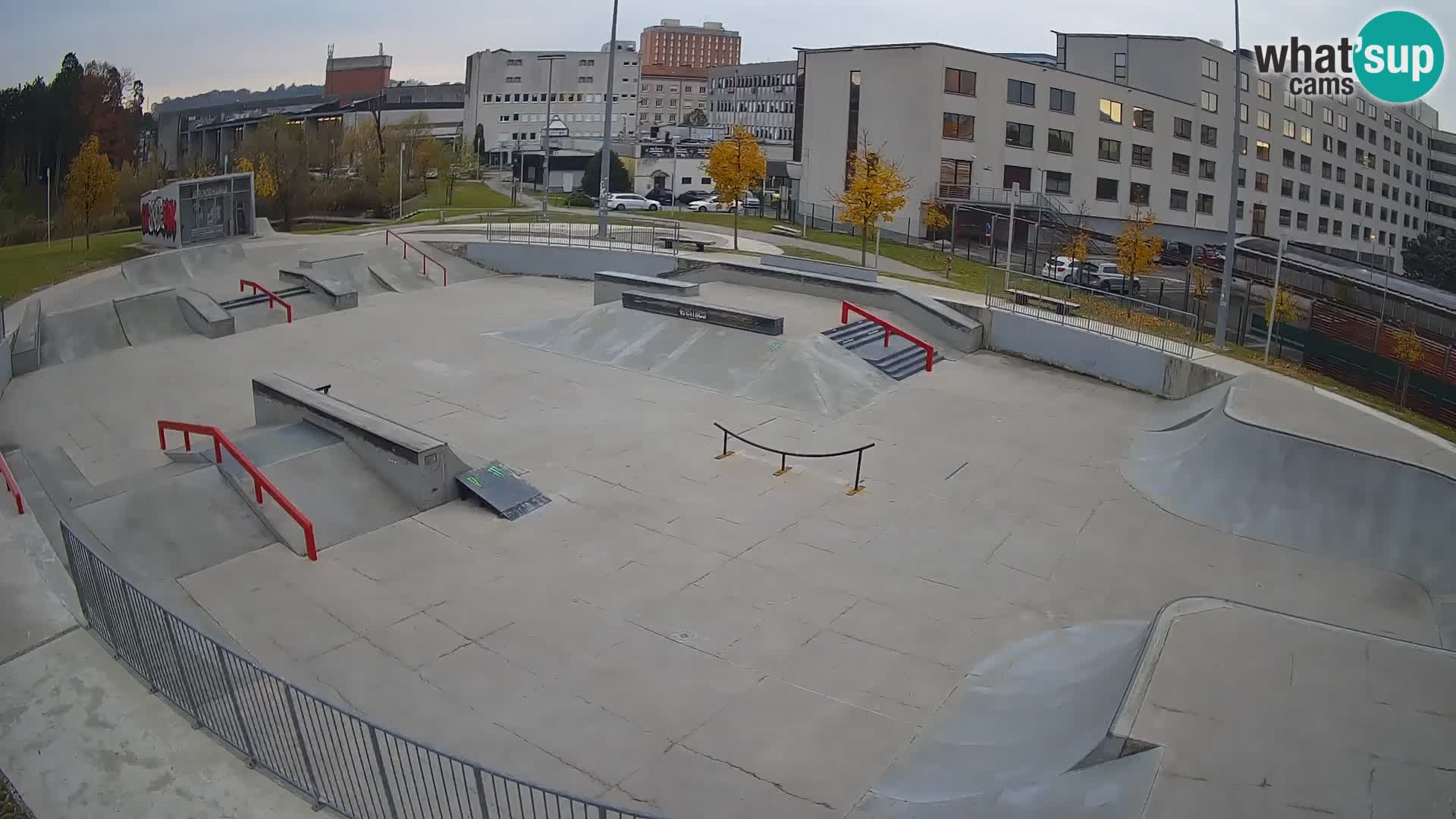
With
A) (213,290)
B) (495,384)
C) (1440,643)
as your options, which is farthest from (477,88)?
(1440,643)

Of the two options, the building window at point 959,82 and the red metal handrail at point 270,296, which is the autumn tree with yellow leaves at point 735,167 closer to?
the building window at point 959,82

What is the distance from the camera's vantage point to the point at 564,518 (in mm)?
14352

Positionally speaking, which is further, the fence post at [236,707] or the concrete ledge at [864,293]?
the concrete ledge at [864,293]

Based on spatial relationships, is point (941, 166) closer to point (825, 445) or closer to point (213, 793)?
point (825, 445)

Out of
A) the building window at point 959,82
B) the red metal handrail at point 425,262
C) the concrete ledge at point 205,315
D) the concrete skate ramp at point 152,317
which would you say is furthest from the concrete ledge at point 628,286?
the building window at point 959,82

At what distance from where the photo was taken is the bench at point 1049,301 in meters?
25.5

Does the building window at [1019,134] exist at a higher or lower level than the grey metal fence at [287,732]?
higher

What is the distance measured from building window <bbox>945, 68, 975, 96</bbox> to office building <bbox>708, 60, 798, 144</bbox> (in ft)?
283

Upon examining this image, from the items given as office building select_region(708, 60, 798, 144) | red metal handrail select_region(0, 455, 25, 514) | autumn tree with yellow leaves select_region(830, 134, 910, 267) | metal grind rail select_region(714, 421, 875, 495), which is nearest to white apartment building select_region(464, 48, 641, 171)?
office building select_region(708, 60, 798, 144)

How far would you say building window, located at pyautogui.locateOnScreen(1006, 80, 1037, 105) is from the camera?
4750 cm

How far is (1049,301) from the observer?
2656 centimetres

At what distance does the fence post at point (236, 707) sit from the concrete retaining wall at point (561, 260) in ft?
86.7

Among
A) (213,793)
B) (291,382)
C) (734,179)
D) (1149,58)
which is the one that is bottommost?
(213,793)

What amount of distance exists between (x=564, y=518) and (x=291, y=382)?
620 centimetres
